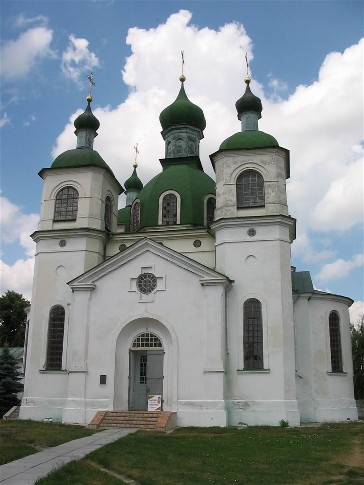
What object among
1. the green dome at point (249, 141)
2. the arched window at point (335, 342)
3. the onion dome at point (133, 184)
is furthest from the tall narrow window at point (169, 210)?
the onion dome at point (133, 184)

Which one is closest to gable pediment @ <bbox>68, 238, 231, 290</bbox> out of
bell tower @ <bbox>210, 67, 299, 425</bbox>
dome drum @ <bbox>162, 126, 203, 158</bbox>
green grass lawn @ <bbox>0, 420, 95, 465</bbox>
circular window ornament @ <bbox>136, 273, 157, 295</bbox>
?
circular window ornament @ <bbox>136, 273, 157, 295</bbox>

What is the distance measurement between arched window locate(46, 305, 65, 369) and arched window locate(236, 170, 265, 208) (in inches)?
352

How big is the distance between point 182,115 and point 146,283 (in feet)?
40.3

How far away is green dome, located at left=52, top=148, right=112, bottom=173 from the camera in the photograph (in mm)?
24938

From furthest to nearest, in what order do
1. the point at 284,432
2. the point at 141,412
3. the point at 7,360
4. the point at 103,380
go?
the point at 7,360 → the point at 103,380 → the point at 141,412 → the point at 284,432

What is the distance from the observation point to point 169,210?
84.9ft

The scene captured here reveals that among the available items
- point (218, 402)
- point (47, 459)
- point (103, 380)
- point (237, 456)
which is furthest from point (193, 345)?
point (47, 459)

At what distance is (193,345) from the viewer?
20.3 m

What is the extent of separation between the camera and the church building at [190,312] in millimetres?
20125

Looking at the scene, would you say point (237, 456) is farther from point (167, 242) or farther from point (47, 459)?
point (167, 242)

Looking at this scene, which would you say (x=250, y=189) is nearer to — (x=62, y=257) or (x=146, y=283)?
(x=146, y=283)

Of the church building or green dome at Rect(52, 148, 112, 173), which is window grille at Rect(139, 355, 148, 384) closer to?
the church building

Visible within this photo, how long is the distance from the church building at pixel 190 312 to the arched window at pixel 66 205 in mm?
50

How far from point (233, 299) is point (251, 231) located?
2.93 m
